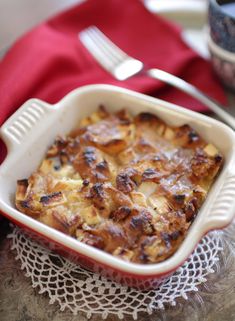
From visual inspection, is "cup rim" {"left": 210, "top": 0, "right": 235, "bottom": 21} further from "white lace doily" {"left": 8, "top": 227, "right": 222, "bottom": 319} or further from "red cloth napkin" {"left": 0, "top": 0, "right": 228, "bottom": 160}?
"white lace doily" {"left": 8, "top": 227, "right": 222, "bottom": 319}

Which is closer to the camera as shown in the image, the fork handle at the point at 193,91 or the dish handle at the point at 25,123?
the dish handle at the point at 25,123

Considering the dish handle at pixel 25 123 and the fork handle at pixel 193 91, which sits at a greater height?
the dish handle at pixel 25 123

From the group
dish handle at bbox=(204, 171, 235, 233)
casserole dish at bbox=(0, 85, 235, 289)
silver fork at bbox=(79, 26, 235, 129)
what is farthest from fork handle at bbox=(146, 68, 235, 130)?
dish handle at bbox=(204, 171, 235, 233)

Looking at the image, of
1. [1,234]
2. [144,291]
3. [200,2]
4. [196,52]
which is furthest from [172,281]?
[200,2]

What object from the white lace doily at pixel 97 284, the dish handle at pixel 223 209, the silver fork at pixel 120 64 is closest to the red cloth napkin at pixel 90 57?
the silver fork at pixel 120 64

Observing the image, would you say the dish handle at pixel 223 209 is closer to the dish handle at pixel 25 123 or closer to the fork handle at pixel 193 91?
the fork handle at pixel 193 91

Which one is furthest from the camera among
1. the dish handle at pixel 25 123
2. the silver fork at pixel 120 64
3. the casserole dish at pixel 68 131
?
the silver fork at pixel 120 64

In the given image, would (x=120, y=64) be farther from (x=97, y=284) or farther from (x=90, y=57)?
(x=97, y=284)

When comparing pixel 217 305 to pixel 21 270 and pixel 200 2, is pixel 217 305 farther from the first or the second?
pixel 200 2
